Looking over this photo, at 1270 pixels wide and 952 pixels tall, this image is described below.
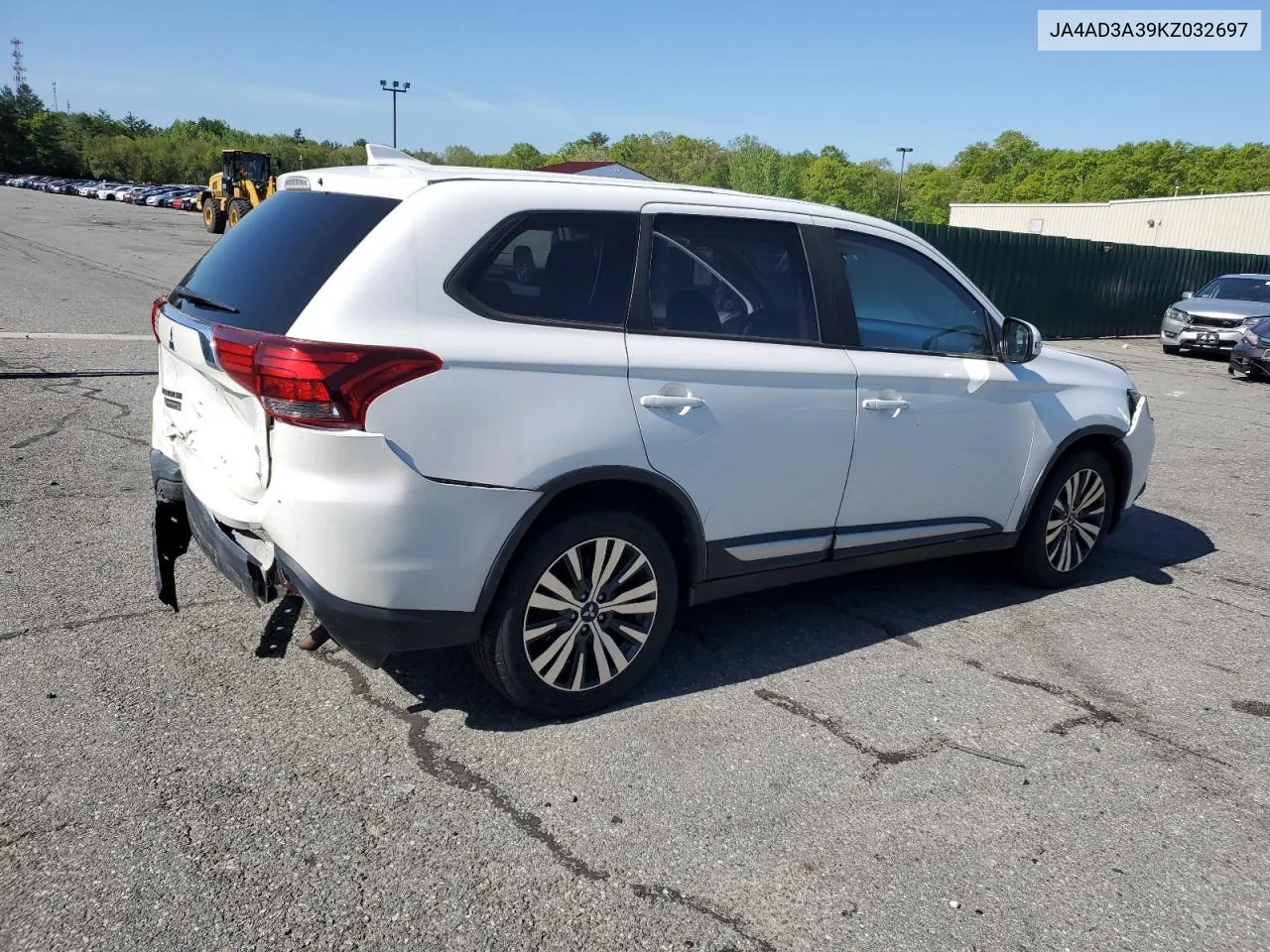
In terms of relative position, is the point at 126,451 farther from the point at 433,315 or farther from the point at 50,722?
the point at 433,315

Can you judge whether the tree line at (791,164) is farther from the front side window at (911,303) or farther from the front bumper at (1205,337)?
the front side window at (911,303)

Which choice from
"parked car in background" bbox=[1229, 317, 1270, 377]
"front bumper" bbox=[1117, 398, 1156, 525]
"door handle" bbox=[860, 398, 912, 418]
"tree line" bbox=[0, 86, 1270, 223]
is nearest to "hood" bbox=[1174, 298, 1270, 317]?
"parked car in background" bbox=[1229, 317, 1270, 377]

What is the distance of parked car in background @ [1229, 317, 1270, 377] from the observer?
50.1 feet

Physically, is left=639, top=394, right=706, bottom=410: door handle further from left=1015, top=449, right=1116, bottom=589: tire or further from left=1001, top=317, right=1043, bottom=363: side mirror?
left=1015, top=449, right=1116, bottom=589: tire

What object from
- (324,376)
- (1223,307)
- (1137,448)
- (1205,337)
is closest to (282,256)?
(324,376)

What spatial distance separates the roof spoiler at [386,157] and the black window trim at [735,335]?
0.86m

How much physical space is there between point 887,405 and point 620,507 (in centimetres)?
132

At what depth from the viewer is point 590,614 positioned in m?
3.48

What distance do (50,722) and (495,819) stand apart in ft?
5.15

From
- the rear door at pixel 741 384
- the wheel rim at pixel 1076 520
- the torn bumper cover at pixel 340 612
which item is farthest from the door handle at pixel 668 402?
the wheel rim at pixel 1076 520

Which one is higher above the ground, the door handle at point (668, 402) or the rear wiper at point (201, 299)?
the rear wiper at point (201, 299)

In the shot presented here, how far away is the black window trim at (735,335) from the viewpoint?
138 inches

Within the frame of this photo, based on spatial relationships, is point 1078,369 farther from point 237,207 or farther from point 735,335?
point 237,207

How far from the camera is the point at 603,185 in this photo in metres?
3.56
